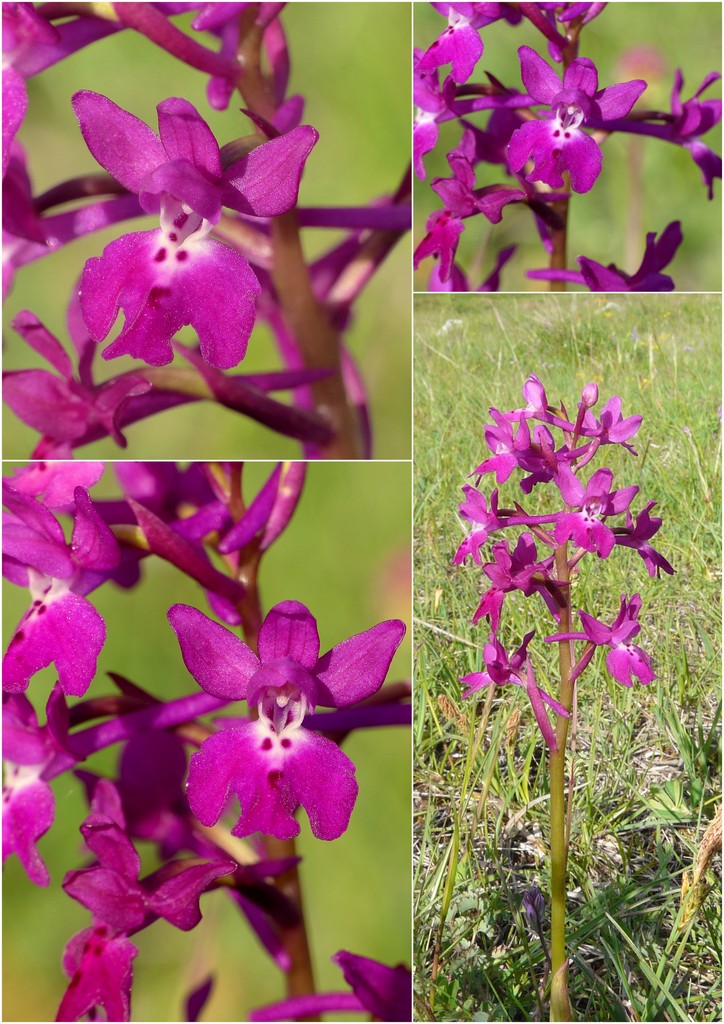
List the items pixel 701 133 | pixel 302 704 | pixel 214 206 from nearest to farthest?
pixel 214 206
pixel 302 704
pixel 701 133

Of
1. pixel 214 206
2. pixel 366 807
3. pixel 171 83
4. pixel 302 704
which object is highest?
pixel 171 83

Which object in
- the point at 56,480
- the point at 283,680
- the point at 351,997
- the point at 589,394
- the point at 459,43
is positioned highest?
the point at 459,43

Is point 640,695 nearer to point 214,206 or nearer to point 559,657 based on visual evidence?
point 559,657

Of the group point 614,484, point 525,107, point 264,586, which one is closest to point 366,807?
point 264,586

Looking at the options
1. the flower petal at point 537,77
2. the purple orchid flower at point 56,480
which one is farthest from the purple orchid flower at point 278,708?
the flower petal at point 537,77

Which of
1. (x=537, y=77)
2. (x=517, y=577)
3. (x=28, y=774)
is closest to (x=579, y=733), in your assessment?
(x=517, y=577)

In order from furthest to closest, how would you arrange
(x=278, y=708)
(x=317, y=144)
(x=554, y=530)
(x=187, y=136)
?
(x=317, y=144) < (x=554, y=530) < (x=278, y=708) < (x=187, y=136)

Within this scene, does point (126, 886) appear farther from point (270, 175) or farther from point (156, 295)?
point (270, 175)

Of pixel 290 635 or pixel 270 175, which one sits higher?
pixel 270 175

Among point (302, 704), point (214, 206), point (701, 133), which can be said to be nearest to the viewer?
point (214, 206)
